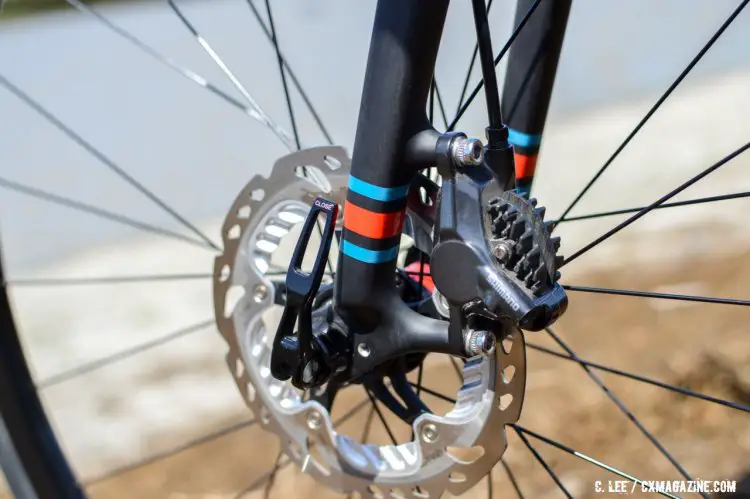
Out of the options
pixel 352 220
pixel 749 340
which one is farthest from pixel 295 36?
pixel 352 220

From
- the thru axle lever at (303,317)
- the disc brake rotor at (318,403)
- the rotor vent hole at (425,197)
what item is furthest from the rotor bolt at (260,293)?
the rotor vent hole at (425,197)

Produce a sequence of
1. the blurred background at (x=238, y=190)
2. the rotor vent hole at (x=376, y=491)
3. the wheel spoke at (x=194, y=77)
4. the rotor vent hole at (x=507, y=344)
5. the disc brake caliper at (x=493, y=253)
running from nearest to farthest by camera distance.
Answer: the disc brake caliper at (x=493, y=253), the rotor vent hole at (x=507, y=344), the rotor vent hole at (x=376, y=491), the wheel spoke at (x=194, y=77), the blurred background at (x=238, y=190)

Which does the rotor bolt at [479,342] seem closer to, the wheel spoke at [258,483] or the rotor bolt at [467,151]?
the rotor bolt at [467,151]

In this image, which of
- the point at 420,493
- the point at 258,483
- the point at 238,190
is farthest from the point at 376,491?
the point at 238,190

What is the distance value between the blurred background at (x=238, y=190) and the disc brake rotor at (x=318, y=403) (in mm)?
238

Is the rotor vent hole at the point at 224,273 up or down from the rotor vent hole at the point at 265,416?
up

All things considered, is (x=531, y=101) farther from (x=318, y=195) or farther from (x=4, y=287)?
(x=4, y=287)

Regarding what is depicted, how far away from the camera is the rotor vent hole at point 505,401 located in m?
0.81

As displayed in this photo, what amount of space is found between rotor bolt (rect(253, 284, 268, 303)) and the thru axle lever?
0.12 meters

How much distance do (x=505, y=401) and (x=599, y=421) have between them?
750 millimetres

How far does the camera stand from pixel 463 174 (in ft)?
2.40

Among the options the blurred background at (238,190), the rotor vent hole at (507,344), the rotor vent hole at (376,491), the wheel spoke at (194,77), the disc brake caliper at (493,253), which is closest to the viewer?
the disc brake caliper at (493,253)

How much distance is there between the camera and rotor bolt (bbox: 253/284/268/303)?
94 centimetres

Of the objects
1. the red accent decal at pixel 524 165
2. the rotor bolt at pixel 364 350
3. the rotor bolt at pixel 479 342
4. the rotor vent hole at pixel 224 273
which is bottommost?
the rotor bolt at pixel 364 350
